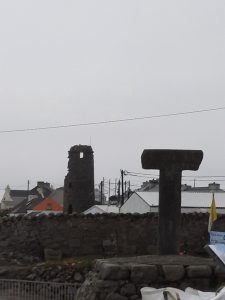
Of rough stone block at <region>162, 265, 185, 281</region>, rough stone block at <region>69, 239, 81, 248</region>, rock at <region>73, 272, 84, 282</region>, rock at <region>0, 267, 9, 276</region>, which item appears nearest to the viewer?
rough stone block at <region>162, 265, 185, 281</region>

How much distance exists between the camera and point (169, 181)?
10.3 meters

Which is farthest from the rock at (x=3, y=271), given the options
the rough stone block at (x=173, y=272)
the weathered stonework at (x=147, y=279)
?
the rough stone block at (x=173, y=272)

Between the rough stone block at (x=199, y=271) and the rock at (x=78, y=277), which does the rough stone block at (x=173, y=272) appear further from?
the rock at (x=78, y=277)

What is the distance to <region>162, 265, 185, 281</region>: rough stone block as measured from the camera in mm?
8070

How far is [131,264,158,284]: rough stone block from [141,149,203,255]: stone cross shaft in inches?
91.1

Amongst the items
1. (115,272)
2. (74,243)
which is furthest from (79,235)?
(115,272)

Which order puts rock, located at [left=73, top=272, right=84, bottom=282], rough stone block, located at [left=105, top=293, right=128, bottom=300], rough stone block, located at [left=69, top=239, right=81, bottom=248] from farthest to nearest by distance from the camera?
1. rough stone block, located at [left=69, top=239, right=81, bottom=248]
2. rock, located at [left=73, top=272, right=84, bottom=282]
3. rough stone block, located at [left=105, top=293, right=128, bottom=300]

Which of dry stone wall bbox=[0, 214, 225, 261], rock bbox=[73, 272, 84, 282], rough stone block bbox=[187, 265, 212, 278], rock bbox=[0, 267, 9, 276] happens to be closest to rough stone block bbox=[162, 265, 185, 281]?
rough stone block bbox=[187, 265, 212, 278]

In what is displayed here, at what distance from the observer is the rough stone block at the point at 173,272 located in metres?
8.07

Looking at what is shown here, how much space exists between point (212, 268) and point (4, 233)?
13118 millimetres

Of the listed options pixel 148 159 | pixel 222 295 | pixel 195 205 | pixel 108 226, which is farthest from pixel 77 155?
pixel 222 295

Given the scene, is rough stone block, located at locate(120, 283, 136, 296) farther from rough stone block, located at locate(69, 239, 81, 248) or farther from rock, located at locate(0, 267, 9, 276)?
rough stone block, located at locate(69, 239, 81, 248)

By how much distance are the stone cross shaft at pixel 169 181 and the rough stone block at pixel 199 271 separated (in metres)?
2.12

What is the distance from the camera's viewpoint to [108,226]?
66.7 feet
